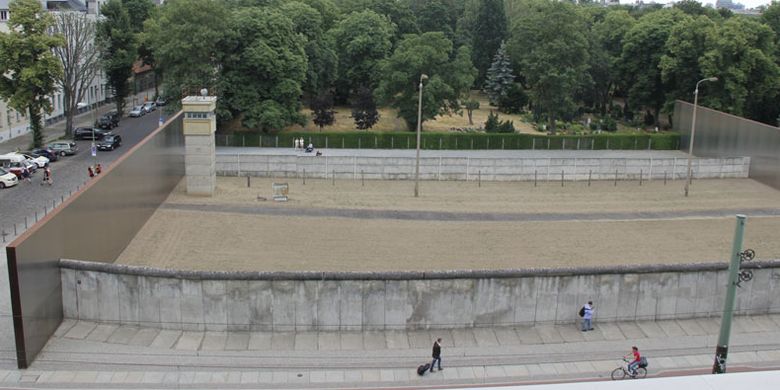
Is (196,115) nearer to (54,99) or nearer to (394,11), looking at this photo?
(54,99)

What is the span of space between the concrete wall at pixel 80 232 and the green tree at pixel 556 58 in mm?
37280

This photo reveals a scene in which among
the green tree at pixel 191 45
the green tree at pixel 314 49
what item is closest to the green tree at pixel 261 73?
the green tree at pixel 191 45

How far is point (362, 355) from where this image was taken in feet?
76.8

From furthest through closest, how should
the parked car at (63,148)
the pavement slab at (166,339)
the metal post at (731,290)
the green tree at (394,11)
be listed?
1. the green tree at (394,11)
2. the parked car at (63,148)
3. the pavement slab at (166,339)
4. the metal post at (731,290)

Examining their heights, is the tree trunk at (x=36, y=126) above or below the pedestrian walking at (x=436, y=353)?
above

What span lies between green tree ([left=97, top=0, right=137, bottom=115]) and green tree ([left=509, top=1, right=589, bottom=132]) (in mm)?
36693

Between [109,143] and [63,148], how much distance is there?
3.70m

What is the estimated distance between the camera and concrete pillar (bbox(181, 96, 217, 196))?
4425 centimetres

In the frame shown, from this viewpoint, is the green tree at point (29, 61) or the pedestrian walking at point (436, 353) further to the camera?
the green tree at point (29, 61)

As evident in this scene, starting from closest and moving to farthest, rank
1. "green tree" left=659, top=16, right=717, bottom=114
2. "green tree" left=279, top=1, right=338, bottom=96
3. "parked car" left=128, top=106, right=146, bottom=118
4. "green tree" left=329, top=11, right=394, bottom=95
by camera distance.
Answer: "green tree" left=659, top=16, right=717, bottom=114 → "green tree" left=279, top=1, right=338, bottom=96 → "parked car" left=128, top=106, right=146, bottom=118 → "green tree" left=329, top=11, right=394, bottom=95

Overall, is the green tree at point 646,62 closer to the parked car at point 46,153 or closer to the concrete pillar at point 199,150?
the concrete pillar at point 199,150

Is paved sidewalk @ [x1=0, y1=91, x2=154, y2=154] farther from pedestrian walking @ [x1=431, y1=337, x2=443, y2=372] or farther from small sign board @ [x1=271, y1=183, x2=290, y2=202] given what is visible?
pedestrian walking @ [x1=431, y1=337, x2=443, y2=372]

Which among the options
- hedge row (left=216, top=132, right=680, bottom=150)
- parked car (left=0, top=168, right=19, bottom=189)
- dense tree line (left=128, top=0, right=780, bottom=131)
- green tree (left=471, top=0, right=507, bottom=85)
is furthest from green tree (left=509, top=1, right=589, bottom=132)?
parked car (left=0, top=168, right=19, bottom=189)

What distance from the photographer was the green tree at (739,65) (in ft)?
215
